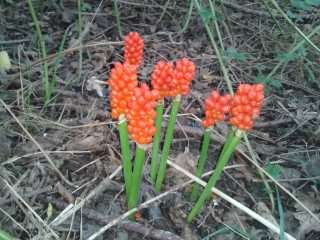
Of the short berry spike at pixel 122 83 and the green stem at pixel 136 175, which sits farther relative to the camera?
the green stem at pixel 136 175

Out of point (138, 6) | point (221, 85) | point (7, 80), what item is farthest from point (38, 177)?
point (138, 6)

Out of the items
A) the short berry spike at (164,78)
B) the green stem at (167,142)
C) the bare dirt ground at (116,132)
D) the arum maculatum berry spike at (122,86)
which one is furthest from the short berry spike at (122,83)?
the bare dirt ground at (116,132)

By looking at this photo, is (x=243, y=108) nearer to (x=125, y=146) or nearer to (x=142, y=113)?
(x=142, y=113)

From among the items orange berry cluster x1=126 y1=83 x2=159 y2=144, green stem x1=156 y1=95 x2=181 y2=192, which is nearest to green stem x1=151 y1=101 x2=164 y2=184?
green stem x1=156 y1=95 x2=181 y2=192

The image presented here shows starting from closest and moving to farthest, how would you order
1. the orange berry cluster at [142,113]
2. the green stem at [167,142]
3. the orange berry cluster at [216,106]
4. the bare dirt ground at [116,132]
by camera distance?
the orange berry cluster at [142,113]
the orange berry cluster at [216,106]
the green stem at [167,142]
the bare dirt ground at [116,132]

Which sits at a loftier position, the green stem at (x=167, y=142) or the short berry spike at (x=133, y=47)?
the short berry spike at (x=133, y=47)

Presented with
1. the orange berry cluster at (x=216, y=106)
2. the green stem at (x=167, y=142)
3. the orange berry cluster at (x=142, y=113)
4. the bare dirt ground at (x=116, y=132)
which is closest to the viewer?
the orange berry cluster at (x=142, y=113)

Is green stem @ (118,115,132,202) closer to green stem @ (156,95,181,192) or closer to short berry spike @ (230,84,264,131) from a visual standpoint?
green stem @ (156,95,181,192)

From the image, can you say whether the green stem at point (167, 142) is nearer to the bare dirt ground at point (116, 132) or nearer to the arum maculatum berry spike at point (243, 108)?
the bare dirt ground at point (116, 132)
